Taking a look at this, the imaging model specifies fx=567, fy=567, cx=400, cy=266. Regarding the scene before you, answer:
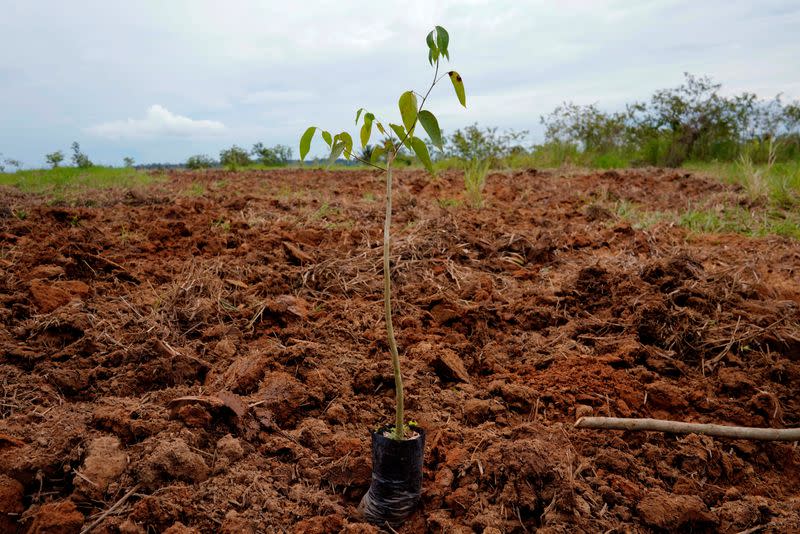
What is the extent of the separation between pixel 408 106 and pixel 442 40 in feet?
0.50

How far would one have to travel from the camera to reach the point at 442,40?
121cm

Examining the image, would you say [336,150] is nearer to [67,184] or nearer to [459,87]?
[459,87]

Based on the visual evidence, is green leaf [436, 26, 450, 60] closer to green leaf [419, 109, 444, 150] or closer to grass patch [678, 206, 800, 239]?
green leaf [419, 109, 444, 150]

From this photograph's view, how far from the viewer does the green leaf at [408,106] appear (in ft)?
4.04

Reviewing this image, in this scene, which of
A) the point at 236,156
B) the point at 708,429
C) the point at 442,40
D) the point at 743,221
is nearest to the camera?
the point at 442,40

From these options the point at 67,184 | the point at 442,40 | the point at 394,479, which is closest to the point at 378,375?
the point at 394,479

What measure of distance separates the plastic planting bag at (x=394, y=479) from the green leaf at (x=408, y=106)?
78cm

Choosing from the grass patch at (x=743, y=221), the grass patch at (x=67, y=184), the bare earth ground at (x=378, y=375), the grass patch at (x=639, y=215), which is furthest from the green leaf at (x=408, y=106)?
the grass patch at (x=67, y=184)

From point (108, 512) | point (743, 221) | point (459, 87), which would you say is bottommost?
point (108, 512)

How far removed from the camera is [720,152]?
1148 cm

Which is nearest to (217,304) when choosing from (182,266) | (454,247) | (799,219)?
(182,266)

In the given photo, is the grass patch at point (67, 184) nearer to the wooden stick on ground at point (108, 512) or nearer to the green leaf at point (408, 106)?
the wooden stick on ground at point (108, 512)

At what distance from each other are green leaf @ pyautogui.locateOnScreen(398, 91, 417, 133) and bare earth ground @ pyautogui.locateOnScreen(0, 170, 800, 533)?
92cm

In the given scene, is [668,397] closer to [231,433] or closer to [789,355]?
[789,355]
